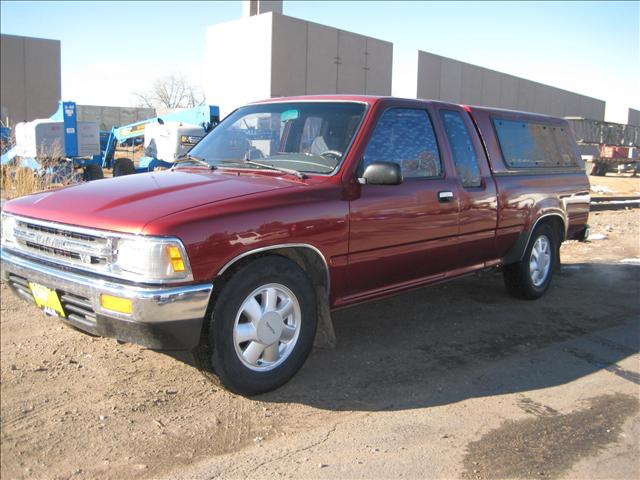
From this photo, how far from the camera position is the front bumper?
3.25 meters

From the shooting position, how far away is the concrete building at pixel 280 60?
27047 millimetres

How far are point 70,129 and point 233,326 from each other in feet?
36.9

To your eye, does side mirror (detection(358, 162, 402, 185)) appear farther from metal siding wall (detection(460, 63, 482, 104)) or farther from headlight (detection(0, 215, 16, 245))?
metal siding wall (detection(460, 63, 482, 104))

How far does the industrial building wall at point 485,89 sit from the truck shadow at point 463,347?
99.2ft

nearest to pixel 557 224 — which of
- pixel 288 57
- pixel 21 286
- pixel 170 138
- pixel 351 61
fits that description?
pixel 21 286

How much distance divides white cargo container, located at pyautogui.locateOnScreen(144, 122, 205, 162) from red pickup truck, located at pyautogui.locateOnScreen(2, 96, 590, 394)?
7243 mm

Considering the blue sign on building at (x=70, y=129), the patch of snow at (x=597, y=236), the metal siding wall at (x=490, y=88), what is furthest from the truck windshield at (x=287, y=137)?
the metal siding wall at (x=490, y=88)

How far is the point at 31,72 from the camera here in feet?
128

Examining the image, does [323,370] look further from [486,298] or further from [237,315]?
[486,298]

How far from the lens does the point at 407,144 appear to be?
476 centimetres

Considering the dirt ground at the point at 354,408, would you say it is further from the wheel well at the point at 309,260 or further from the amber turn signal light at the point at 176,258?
the amber turn signal light at the point at 176,258

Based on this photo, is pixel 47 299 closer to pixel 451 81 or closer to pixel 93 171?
pixel 93 171

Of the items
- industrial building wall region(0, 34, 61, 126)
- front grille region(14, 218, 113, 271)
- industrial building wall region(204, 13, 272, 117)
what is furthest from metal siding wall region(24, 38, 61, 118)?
front grille region(14, 218, 113, 271)

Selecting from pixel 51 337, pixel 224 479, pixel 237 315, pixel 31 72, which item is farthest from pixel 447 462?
pixel 31 72
